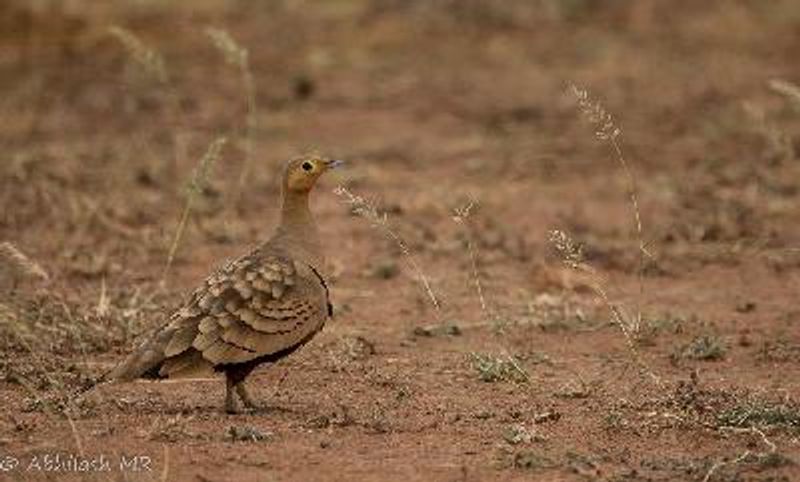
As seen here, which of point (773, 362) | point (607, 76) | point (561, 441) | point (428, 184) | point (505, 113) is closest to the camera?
point (561, 441)

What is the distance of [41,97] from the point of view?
1563cm

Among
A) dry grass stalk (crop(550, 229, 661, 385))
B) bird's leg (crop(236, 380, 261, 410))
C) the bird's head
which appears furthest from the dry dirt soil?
the bird's head

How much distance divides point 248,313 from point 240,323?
5cm

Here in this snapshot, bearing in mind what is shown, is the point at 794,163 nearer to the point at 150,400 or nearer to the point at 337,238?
the point at 337,238

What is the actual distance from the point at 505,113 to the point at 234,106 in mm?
2540

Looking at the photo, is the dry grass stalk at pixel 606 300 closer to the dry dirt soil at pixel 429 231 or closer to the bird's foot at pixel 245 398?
the dry dirt soil at pixel 429 231

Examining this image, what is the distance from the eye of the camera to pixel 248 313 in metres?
6.32

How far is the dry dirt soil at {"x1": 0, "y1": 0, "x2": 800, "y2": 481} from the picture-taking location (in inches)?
245

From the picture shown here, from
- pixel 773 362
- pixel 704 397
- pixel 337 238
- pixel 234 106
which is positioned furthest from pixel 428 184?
pixel 704 397

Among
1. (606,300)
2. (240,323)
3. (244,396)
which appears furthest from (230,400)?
(606,300)

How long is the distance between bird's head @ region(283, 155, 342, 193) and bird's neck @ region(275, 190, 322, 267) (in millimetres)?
29

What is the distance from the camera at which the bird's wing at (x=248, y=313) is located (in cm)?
622

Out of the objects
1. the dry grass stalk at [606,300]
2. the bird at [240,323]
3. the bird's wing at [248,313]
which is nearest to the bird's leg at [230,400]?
the bird at [240,323]

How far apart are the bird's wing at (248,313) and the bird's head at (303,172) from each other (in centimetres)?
56
